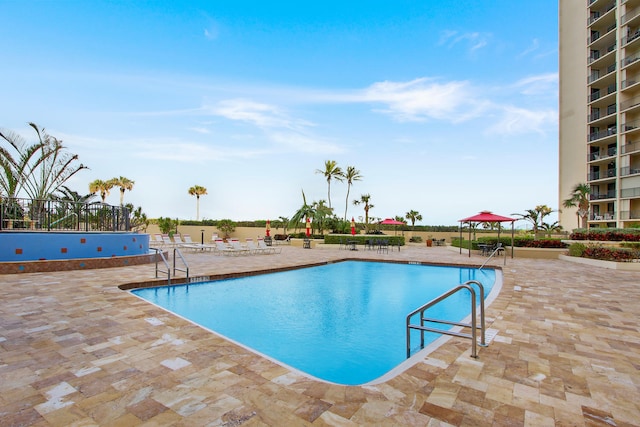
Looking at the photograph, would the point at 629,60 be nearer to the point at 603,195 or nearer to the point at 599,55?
the point at 599,55

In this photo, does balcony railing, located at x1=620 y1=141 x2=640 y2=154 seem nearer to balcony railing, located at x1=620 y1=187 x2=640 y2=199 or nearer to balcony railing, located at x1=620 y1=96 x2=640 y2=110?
balcony railing, located at x1=620 y1=96 x2=640 y2=110

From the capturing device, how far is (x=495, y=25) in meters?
16.3

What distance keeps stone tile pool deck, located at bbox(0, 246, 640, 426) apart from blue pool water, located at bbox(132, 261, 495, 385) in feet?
4.00

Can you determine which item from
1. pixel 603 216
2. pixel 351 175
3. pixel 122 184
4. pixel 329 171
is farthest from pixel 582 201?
pixel 122 184

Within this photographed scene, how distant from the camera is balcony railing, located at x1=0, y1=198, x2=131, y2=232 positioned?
9.83 metres

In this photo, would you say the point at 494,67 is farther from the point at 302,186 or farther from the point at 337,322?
the point at 337,322

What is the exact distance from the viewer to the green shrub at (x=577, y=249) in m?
14.0

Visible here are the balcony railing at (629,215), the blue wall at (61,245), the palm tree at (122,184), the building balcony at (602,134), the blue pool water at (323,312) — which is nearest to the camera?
the blue pool water at (323,312)

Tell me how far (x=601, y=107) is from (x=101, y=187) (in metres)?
50.0

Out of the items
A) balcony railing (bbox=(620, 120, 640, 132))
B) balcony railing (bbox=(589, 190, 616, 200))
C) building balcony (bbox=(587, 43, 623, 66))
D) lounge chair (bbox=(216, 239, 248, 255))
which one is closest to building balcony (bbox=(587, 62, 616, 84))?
building balcony (bbox=(587, 43, 623, 66))

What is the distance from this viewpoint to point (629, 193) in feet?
83.7


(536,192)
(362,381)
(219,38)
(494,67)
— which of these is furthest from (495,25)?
(536,192)

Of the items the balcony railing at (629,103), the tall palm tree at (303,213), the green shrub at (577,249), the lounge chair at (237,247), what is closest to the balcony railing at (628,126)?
the balcony railing at (629,103)

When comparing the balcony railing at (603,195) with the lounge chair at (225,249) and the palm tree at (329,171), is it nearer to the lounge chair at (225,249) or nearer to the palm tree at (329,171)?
the palm tree at (329,171)
